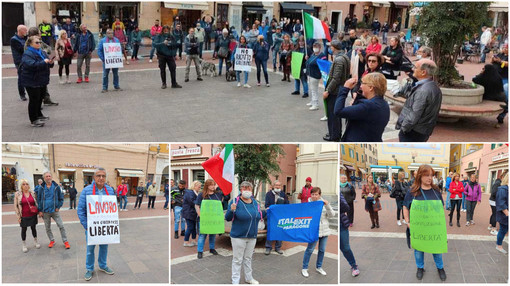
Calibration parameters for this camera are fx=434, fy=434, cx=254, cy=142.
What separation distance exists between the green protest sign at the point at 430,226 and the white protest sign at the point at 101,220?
138 inches

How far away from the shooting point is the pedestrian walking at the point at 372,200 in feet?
20.8

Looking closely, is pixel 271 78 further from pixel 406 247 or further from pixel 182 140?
pixel 406 247

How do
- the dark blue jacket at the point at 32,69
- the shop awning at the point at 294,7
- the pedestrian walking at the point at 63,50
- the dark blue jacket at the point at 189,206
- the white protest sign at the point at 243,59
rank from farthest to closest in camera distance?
the shop awning at the point at 294,7, the white protest sign at the point at 243,59, the pedestrian walking at the point at 63,50, the dark blue jacket at the point at 32,69, the dark blue jacket at the point at 189,206

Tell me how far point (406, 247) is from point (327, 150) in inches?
65.3

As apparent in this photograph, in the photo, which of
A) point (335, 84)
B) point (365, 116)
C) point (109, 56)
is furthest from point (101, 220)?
point (109, 56)

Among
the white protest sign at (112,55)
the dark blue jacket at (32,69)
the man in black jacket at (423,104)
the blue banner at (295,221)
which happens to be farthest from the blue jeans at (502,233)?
the white protest sign at (112,55)

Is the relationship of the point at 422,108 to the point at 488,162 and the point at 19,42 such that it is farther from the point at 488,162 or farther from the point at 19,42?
the point at 19,42

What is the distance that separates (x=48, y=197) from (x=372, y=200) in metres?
4.93

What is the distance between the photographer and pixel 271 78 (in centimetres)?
1330

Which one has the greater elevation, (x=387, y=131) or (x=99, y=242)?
(x=387, y=131)

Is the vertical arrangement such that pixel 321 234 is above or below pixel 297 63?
below

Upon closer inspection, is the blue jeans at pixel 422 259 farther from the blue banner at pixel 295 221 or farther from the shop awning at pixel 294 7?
the shop awning at pixel 294 7

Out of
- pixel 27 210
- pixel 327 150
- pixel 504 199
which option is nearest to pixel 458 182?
pixel 504 199

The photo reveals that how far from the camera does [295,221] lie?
5.38 meters
